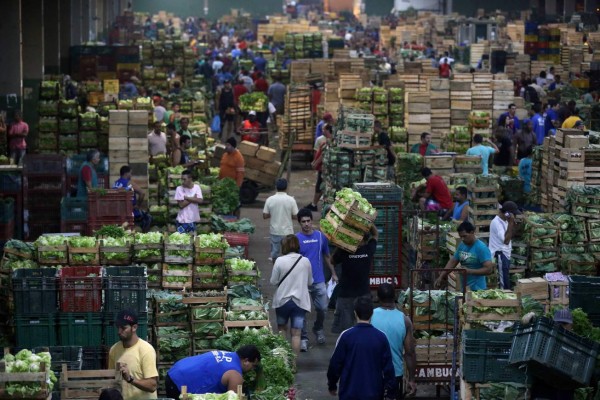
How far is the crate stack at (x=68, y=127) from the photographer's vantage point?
25938mm

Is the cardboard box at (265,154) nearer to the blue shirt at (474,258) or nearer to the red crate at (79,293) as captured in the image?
the blue shirt at (474,258)

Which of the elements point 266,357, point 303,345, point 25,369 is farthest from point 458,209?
point 25,369

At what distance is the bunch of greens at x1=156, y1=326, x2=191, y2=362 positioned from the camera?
1467cm

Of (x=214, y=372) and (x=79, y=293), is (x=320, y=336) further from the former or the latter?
(x=214, y=372)

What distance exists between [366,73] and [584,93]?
22.5 ft

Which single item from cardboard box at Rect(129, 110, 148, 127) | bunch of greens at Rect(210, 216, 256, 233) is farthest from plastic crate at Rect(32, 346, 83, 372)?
cardboard box at Rect(129, 110, 148, 127)

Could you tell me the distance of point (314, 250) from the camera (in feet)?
53.6

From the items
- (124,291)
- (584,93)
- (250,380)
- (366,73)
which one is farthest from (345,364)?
(584,93)

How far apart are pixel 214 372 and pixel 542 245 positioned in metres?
9.46

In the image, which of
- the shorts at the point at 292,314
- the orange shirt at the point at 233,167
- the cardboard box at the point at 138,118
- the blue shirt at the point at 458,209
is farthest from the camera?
the orange shirt at the point at 233,167

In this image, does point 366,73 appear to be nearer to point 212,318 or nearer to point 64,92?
point 64,92

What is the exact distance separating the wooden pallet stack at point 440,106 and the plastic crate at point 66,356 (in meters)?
18.4

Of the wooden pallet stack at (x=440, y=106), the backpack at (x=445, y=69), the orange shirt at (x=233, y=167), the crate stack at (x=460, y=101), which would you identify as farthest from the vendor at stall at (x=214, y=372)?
the backpack at (x=445, y=69)

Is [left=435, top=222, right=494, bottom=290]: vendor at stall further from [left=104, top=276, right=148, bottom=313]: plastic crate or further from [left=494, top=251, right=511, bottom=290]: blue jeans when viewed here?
A: [left=104, top=276, right=148, bottom=313]: plastic crate
